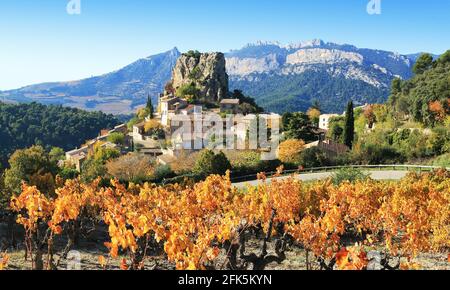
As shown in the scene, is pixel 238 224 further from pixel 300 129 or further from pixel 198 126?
pixel 198 126

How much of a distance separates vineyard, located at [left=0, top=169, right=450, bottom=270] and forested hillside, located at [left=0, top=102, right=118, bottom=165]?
7765cm

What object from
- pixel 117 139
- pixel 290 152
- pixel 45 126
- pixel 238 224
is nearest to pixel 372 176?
pixel 290 152

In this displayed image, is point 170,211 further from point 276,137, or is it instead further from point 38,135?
point 38,135

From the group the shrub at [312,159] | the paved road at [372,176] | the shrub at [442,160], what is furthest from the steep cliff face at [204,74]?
the shrub at [442,160]

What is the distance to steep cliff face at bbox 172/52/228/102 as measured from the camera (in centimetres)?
8839

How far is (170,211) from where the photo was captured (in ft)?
41.5

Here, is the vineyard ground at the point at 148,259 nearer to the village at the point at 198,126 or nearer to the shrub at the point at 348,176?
→ the shrub at the point at 348,176

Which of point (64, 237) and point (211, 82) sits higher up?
point (211, 82)

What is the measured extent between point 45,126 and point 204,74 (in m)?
41.4

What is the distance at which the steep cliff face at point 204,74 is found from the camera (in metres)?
88.4

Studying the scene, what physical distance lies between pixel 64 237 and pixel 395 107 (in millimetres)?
57644
